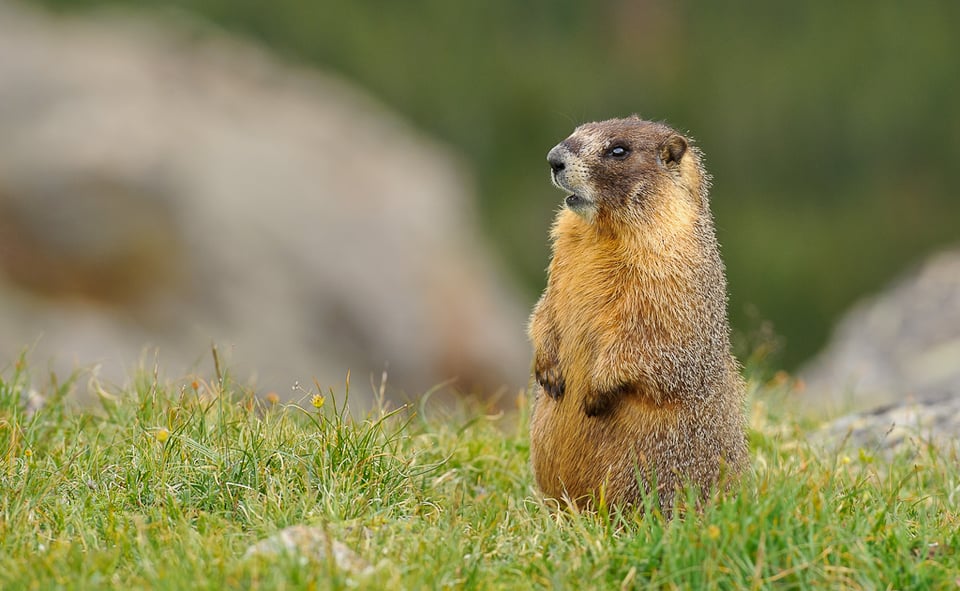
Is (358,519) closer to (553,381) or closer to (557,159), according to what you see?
(553,381)

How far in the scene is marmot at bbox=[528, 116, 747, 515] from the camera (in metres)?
5.44

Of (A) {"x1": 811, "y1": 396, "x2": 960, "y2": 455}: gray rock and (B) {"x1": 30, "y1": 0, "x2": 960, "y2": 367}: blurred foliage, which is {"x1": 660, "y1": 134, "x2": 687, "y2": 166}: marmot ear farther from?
(B) {"x1": 30, "y1": 0, "x2": 960, "y2": 367}: blurred foliage

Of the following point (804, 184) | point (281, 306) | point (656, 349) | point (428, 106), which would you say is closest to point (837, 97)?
point (804, 184)

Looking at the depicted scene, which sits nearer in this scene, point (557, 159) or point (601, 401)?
point (601, 401)

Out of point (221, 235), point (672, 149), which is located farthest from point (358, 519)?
point (221, 235)

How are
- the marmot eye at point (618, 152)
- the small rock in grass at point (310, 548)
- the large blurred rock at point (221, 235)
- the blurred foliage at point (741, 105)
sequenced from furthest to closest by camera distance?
the blurred foliage at point (741, 105) → the large blurred rock at point (221, 235) → the marmot eye at point (618, 152) → the small rock in grass at point (310, 548)

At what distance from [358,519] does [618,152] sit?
6.78 feet

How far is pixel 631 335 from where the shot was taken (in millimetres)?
5441

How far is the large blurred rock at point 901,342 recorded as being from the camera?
10.2 m

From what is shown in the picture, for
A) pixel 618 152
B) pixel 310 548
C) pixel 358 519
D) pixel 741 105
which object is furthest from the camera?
pixel 741 105

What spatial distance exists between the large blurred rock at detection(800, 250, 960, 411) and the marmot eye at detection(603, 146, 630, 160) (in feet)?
13.5

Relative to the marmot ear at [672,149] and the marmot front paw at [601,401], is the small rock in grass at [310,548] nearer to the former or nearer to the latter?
the marmot front paw at [601,401]

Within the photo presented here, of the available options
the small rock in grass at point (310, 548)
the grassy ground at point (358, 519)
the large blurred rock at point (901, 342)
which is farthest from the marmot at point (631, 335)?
the large blurred rock at point (901, 342)

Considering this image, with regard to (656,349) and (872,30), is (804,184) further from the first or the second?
(656,349)
